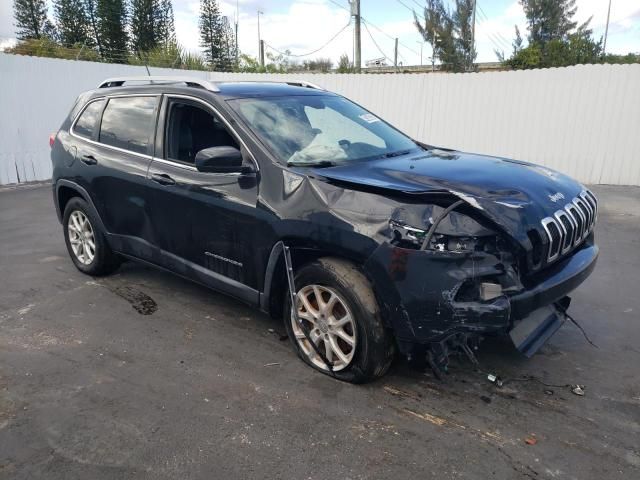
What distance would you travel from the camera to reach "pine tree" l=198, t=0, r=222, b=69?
164ft

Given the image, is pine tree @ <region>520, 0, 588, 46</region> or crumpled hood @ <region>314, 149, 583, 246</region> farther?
pine tree @ <region>520, 0, 588, 46</region>

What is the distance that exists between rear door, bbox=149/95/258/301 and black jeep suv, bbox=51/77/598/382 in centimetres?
1

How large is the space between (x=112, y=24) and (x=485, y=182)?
5476cm

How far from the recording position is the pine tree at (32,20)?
167 feet

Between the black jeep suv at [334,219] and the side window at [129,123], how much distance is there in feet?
0.06

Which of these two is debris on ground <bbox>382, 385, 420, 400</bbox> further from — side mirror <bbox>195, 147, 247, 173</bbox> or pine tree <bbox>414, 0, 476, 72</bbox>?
pine tree <bbox>414, 0, 476, 72</bbox>

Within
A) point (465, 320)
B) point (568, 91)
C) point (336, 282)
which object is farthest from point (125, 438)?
point (568, 91)

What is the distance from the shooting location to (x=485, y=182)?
3.16 meters

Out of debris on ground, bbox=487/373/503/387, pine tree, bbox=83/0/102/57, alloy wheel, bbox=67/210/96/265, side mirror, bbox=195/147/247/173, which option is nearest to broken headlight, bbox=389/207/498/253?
debris on ground, bbox=487/373/503/387

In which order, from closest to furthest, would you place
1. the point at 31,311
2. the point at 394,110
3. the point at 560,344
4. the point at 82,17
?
the point at 560,344 < the point at 31,311 < the point at 394,110 < the point at 82,17

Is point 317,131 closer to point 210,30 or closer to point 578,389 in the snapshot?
point 578,389

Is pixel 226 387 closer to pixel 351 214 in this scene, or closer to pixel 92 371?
pixel 92 371

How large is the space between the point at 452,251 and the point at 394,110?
10592 mm

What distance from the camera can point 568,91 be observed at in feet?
34.5
